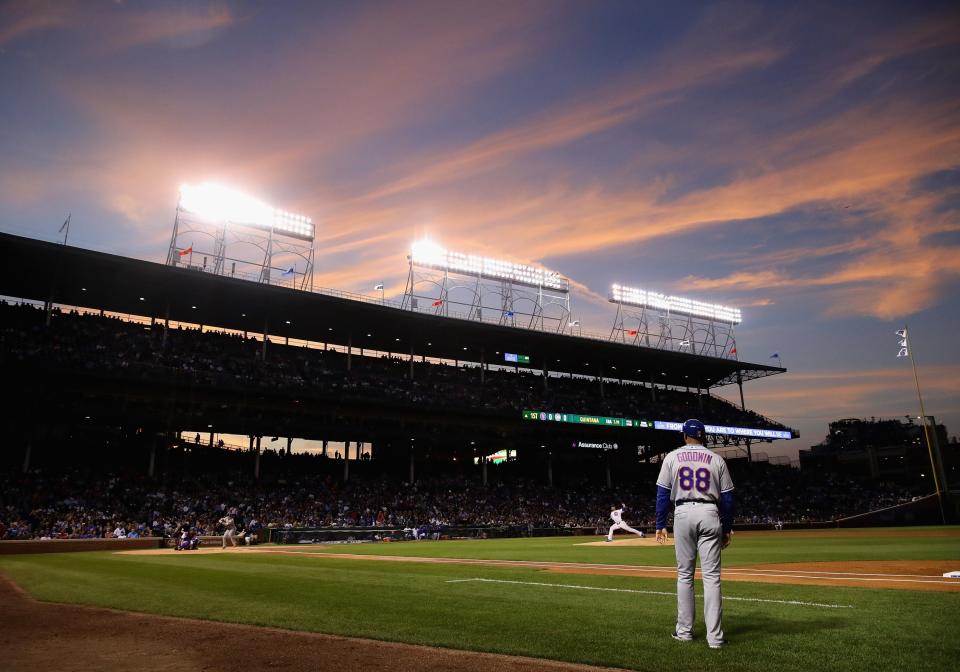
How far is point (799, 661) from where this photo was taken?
196 inches

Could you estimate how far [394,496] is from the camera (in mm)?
44062

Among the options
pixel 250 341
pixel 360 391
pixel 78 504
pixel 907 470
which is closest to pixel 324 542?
pixel 78 504

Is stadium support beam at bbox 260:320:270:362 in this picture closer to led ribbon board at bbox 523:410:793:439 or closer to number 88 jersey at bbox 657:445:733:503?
led ribbon board at bbox 523:410:793:439

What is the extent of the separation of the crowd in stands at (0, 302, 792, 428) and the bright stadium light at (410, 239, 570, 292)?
9255 millimetres

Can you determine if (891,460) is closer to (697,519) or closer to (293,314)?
(293,314)

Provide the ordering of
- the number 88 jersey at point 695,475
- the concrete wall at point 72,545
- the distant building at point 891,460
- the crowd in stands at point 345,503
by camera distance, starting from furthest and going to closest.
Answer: the distant building at point 891,460
the crowd in stands at point 345,503
the concrete wall at point 72,545
the number 88 jersey at point 695,475

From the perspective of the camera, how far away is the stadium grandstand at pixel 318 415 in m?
36.2

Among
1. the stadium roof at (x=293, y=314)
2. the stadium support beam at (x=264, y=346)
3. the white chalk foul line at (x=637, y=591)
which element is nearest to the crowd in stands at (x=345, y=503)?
the stadium support beam at (x=264, y=346)

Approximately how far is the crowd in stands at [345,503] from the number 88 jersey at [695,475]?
2949 centimetres

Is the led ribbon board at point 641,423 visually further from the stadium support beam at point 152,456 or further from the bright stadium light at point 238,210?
the stadium support beam at point 152,456

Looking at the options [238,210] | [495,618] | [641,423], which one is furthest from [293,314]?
[495,618]

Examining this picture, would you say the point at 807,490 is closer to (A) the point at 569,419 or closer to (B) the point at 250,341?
(A) the point at 569,419

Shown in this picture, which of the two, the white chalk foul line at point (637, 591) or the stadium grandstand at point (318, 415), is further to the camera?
the stadium grandstand at point (318, 415)

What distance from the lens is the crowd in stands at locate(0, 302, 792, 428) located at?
37.8 metres
